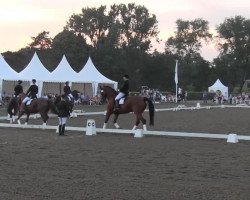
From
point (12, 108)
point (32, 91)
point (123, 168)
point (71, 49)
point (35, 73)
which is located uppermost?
point (71, 49)

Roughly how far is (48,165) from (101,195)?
11.0 ft

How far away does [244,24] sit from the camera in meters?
102

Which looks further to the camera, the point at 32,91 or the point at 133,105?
the point at 32,91

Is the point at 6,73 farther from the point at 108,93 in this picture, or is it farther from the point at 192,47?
the point at 192,47

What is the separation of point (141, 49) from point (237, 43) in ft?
71.6

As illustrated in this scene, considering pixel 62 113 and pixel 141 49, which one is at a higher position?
pixel 141 49

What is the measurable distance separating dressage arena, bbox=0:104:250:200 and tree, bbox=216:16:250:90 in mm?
87272

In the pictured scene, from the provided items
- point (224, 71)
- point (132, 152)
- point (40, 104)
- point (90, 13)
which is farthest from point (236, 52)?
point (132, 152)

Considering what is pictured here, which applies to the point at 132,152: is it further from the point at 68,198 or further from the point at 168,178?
the point at 68,198

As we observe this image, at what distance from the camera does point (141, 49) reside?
9269cm

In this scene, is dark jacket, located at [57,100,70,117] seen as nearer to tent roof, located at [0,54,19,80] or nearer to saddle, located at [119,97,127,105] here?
saddle, located at [119,97,127,105]

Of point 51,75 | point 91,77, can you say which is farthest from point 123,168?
point 91,77

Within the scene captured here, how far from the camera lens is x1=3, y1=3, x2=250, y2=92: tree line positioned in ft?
273

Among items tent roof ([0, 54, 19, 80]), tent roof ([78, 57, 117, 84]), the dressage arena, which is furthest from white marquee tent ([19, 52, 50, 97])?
the dressage arena
